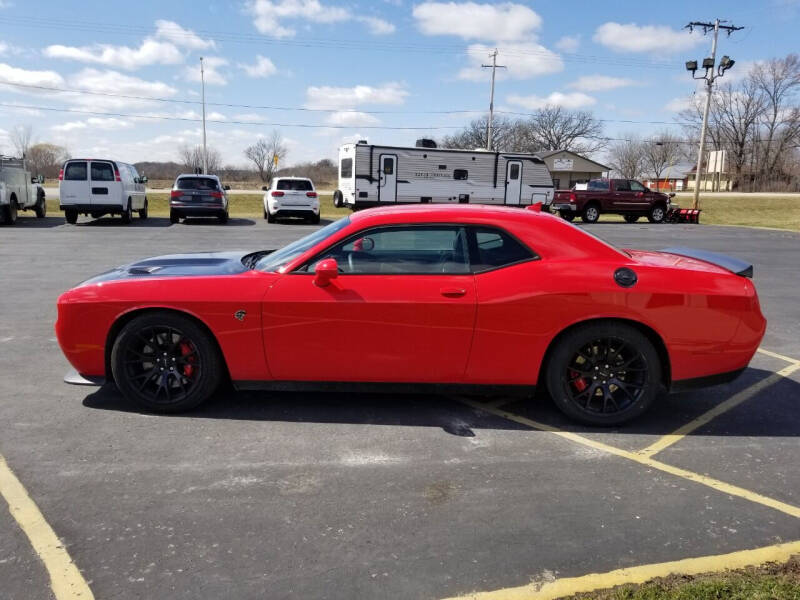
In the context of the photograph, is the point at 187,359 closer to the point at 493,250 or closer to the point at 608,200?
the point at 493,250

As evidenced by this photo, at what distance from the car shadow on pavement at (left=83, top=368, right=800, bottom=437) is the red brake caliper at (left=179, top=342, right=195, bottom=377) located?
288 millimetres

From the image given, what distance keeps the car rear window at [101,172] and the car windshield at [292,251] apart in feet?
57.0

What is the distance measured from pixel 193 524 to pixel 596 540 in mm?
1891

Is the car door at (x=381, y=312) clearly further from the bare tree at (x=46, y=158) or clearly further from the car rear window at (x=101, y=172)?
the bare tree at (x=46, y=158)

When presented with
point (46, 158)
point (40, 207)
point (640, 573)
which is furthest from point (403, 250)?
point (46, 158)

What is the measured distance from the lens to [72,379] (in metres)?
4.28

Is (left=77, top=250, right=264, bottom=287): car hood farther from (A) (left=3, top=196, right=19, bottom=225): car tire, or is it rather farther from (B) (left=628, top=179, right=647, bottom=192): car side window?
(B) (left=628, top=179, right=647, bottom=192): car side window

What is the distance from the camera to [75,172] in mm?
19266

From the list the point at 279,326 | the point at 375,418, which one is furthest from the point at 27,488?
the point at 375,418

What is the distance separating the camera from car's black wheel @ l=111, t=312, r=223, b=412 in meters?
4.11

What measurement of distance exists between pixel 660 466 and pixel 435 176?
23.2 m

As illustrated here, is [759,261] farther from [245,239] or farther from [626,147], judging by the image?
[626,147]

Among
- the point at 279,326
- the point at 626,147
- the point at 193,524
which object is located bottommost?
the point at 193,524

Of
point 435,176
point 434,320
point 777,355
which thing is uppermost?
point 435,176
